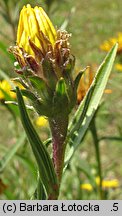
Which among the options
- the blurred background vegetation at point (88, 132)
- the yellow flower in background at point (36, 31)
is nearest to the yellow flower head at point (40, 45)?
the yellow flower in background at point (36, 31)

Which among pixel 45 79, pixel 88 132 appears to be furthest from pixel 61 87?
pixel 88 132

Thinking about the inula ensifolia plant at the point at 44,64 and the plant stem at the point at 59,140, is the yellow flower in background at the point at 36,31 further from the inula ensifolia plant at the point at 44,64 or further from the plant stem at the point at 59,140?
the plant stem at the point at 59,140

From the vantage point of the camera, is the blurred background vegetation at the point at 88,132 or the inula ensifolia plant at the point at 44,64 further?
the blurred background vegetation at the point at 88,132

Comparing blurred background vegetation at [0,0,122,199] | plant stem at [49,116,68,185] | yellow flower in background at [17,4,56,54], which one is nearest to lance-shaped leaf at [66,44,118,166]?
plant stem at [49,116,68,185]

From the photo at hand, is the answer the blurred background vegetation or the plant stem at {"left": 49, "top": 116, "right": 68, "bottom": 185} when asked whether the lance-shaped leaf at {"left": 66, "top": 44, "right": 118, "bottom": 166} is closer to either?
the plant stem at {"left": 49, "top": 116, "right": 68, "bottom": 185}

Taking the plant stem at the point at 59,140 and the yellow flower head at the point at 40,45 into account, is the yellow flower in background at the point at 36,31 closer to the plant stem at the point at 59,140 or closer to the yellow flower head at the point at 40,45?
the yellow flower head at the point at 40,45

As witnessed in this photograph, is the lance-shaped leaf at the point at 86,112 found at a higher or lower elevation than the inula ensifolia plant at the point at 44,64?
lower

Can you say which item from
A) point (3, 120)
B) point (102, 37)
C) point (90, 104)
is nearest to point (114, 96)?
point (3, 120)
